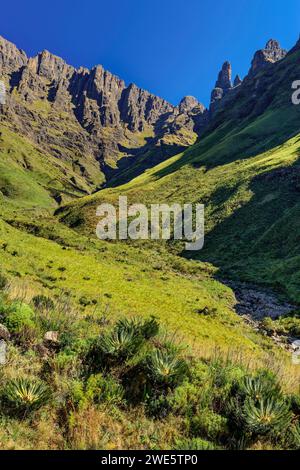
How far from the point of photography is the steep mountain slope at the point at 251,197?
6126 centimetres

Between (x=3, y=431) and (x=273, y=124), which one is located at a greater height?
(x=273, y=124)

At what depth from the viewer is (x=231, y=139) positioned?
504ft

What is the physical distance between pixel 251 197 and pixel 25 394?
8755 cm

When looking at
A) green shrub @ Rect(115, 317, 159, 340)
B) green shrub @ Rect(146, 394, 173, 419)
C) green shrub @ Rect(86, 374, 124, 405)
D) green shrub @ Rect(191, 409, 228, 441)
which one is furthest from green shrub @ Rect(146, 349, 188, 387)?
green shrub @ Rect(115, 317, 159, 340)

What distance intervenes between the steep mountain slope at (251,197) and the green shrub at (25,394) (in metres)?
43.2

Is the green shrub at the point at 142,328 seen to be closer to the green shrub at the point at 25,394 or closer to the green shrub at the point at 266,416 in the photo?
the green shrub at the point at 25,394

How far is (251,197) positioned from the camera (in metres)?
89.0

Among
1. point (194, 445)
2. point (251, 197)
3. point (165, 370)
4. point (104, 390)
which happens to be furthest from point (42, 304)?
point (251, 197)

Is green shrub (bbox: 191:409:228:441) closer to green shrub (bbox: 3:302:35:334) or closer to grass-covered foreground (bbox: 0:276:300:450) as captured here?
grass-covered foreground (bbox: 0:276:300:450)

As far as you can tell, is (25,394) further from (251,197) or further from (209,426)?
(251,197)

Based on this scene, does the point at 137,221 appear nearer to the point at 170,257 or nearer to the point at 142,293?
the point at 170,257

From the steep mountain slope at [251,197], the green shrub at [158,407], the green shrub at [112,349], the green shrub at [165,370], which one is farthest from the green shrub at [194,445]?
the steep mountain slope at [251,197]

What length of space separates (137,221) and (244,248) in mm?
34080
